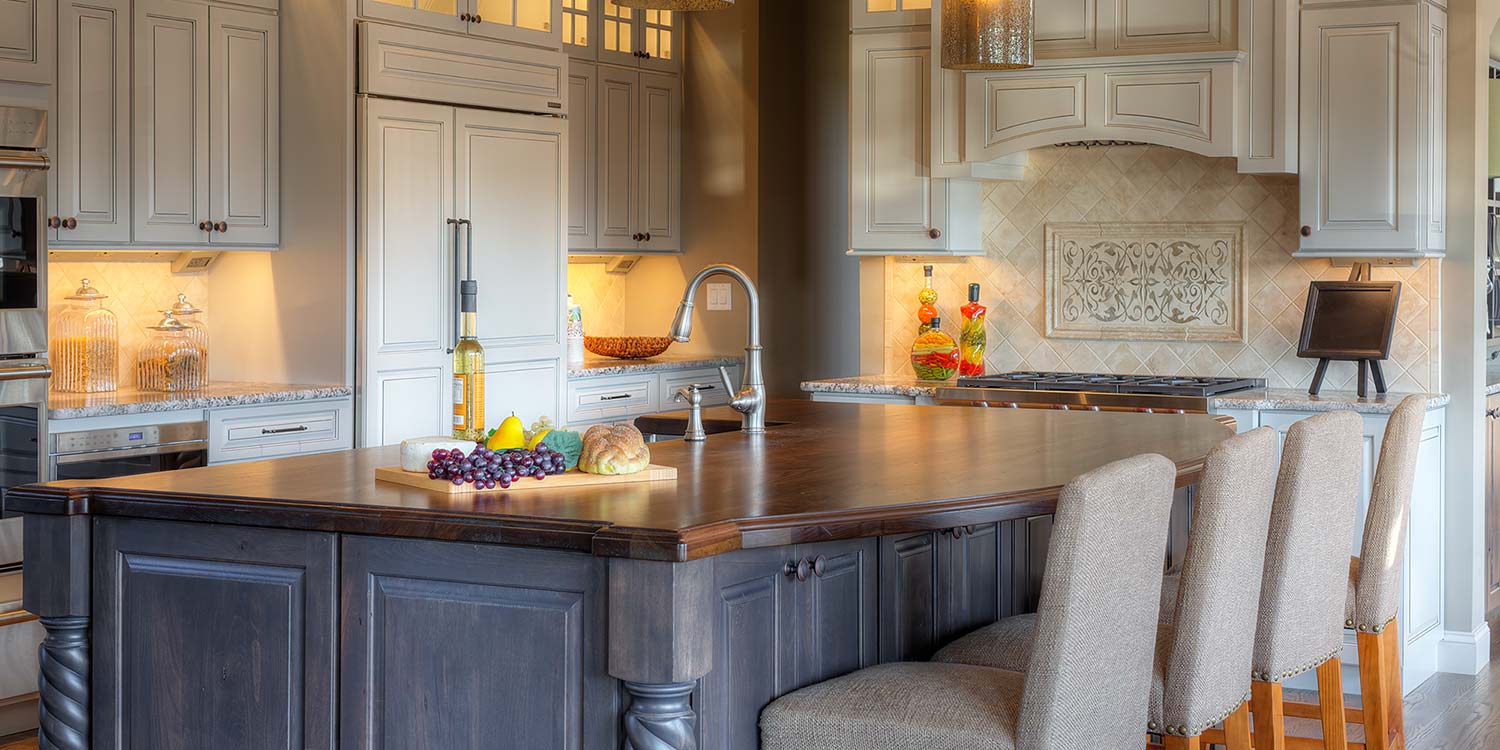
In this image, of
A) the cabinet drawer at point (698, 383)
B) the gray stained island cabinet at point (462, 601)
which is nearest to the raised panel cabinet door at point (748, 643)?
the gray stained island cabinet at point (462, 601)

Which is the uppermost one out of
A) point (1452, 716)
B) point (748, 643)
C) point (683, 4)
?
point (683, 4)

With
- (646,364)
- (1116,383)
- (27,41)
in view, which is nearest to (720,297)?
(646,364)

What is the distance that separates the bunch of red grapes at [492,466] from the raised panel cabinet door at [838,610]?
1.51 ft

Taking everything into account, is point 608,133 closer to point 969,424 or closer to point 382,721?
point 969,424

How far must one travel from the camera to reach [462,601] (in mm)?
2283

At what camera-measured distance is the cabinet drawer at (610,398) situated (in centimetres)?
621

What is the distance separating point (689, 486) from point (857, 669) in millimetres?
455

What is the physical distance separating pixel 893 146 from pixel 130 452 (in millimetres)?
2973

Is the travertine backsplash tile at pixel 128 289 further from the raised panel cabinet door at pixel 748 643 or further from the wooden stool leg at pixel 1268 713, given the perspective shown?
the wooden stool leg at pixel 1268 713

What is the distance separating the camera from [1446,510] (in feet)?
16.7

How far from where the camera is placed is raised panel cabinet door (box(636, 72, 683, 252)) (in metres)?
6.90

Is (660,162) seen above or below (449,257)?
above

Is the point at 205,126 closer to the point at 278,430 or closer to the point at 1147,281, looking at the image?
the point at 278,430

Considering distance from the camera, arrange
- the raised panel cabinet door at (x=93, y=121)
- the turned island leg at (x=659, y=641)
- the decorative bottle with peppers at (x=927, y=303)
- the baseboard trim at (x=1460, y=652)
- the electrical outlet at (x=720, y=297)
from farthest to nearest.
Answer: the electrical outlet at (x=720, y=297)
the decorative bottle with peppers at (x=927, y=303)
the baseboard trim at (x=1460, y=652)
the raised panel cabinet door at (x=93, y=121)
the turned island leg at (x=659, y=641)
